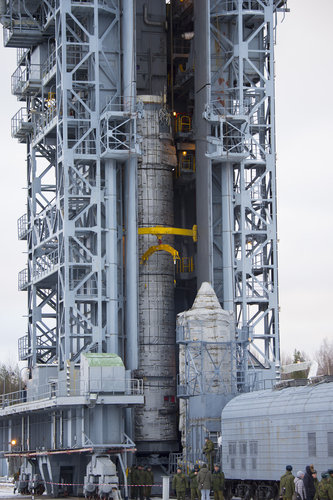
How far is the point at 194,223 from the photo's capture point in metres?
64.4

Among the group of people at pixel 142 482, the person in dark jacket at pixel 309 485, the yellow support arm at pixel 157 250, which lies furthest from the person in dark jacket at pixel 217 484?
the yellow support arm at pixel 157 250

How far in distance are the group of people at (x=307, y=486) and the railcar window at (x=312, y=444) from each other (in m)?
1.85

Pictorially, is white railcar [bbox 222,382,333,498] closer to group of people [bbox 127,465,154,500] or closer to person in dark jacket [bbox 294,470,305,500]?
person in dark jacket [bbox 294,470,305,500]

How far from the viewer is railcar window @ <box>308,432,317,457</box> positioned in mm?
38188

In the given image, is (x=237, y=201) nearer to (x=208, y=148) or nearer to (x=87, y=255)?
(x=208, y=148)

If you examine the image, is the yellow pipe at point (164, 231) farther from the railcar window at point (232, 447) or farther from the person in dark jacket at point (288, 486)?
the person in dark jacket at point (288, 486)

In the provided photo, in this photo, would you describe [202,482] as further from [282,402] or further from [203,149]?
[203,149]

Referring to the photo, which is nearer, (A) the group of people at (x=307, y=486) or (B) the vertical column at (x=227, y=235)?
(A) the group of people at (x=307, y=486)

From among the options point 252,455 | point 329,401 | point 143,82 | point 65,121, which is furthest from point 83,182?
point 329,401

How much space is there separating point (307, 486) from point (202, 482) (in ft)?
23.9

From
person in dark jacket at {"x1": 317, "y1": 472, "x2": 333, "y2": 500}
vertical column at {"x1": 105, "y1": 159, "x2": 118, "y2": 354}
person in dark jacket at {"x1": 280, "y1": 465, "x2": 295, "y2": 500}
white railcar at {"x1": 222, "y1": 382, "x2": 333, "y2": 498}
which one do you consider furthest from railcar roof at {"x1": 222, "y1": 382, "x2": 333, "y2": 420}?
vertical column at {"x1": 105, "y1": 159, "x2": 118, "y2": 354}

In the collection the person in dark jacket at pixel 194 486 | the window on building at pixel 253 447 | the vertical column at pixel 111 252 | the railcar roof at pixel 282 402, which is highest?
the vertical column at pixel 111 252

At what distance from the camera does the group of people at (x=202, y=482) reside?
1624 inches

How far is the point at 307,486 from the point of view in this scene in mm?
34750
